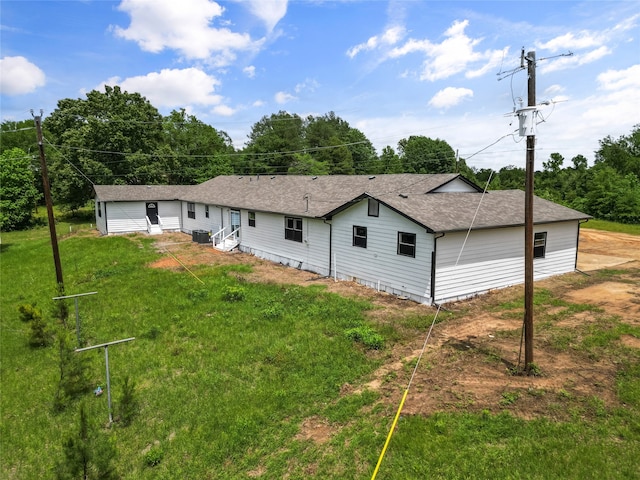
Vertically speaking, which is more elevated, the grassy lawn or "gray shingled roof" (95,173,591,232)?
"gray shingled roof" (95,173,591,232)

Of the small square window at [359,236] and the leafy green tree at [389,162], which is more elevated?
the leafy green tree at [389,162]

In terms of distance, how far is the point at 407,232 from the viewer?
45.1 feet

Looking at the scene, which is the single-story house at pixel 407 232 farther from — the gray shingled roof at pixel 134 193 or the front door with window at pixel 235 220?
the gray shingled roof at pixel 134 193

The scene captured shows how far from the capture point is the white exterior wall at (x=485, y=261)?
13.3 m

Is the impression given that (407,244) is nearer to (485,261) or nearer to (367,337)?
(485,261)

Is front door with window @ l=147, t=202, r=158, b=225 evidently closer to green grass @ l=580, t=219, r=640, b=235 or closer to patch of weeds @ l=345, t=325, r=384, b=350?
patch of weeds @ l=345, t=325, r=384, b=350

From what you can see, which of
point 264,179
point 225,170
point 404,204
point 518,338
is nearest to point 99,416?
point 518,338

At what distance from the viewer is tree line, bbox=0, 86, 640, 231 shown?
38.3 m

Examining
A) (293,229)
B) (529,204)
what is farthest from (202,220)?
(529,204)

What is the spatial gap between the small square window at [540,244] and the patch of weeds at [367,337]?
9.67 m

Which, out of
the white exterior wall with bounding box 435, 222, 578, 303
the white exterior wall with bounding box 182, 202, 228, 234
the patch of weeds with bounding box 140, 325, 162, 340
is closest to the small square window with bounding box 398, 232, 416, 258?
the white exterior wall with bounding box 435, 222, 578, 303

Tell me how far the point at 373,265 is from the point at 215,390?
28.7ft

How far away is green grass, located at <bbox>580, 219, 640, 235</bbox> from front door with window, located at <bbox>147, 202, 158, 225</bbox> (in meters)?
38.1

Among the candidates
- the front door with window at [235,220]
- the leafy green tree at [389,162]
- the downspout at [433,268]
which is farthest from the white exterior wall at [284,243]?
the leafy green tree at [389,162]
